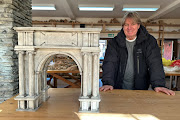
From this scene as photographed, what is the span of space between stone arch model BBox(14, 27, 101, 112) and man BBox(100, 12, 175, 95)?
716 mm

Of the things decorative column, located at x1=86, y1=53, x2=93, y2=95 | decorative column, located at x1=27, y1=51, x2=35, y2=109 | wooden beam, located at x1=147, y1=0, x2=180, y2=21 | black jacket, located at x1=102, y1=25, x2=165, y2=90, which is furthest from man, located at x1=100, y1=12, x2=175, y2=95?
wooden beam, located at x1=147, y1=0, x2=180, y2=21

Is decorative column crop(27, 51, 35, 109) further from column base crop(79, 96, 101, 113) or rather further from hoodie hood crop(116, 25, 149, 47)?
hoodie hood crop(116, 25, 149, 47)

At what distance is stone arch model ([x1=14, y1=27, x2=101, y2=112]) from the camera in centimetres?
156

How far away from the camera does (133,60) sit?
2.41 metres

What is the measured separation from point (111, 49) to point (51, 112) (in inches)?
57.8

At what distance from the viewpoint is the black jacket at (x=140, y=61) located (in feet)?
7.65

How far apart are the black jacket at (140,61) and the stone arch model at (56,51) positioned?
0.86 metres

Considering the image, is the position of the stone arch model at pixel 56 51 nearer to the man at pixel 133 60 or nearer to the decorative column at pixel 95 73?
the decorative column at pixel 95 73

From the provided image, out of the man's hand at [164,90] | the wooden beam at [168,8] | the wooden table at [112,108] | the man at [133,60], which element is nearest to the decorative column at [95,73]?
the wooden table at [112,108]

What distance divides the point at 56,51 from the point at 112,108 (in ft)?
3.14

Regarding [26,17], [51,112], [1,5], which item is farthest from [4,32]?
[51,112]

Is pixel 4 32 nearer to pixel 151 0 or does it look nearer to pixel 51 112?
pixel 51 112

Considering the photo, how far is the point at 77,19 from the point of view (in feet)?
33.5

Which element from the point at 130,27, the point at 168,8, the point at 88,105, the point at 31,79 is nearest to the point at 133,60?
the point at 130,27
